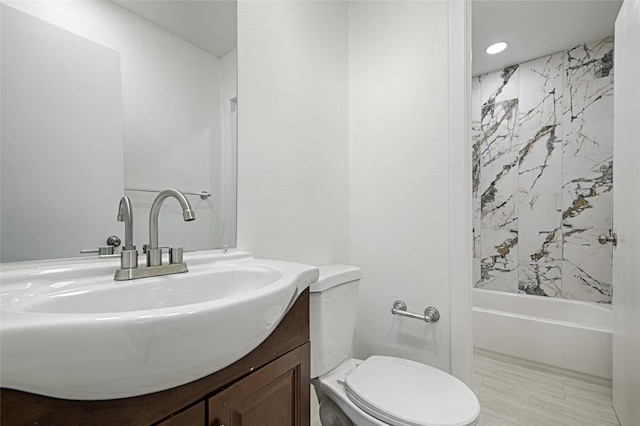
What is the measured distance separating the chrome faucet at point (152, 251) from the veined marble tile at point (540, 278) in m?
2.75

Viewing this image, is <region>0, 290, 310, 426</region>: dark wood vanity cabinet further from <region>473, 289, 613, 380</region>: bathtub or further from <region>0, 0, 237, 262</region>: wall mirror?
<region>473, 289, 613, 380</region>: bathtub

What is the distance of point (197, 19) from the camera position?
103cm

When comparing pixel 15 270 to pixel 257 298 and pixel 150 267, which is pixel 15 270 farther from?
pixel 257 298

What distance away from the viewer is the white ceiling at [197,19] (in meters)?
0.91

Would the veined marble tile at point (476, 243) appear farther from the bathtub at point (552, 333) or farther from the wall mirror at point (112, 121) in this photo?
the wall mirror at point (112, 121)

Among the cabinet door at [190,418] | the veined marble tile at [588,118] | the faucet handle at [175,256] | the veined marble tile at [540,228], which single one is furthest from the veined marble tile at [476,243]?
the cabinet door at [190,418]

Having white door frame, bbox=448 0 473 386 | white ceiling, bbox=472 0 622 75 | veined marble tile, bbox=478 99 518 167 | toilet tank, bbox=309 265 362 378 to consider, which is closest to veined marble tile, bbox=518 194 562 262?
veined marble tile, bbox=478 99 518 167

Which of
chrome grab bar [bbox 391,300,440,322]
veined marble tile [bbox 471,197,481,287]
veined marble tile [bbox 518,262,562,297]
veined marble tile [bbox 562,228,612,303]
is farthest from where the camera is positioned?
veined marble tile [bbox 471,197,481,287]

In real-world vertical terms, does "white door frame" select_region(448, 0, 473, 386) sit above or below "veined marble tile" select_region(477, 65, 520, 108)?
below

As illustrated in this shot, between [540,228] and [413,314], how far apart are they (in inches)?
72.0

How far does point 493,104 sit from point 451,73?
72.5 inches

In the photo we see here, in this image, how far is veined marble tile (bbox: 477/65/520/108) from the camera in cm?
268

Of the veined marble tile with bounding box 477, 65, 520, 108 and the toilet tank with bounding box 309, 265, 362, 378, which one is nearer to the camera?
the toilet tank with bounding box 309, 265, 362, 378

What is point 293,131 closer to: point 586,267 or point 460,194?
point 460,194
